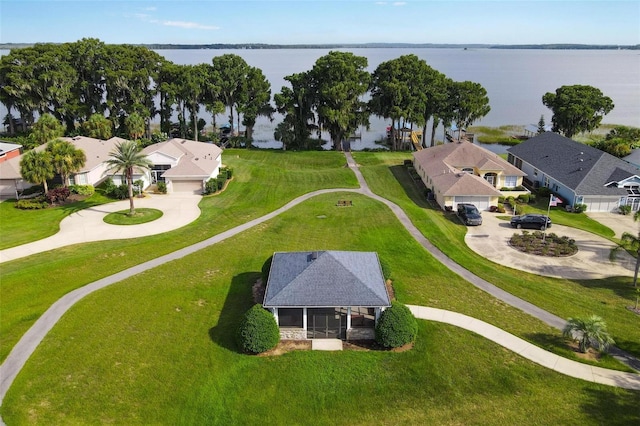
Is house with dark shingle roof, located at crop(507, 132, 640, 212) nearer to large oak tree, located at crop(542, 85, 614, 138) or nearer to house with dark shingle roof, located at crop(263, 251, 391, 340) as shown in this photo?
large oak tree, located at crop(542, 85, 614, 138)

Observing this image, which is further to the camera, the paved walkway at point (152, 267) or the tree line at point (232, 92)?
the tree line at point (232, 92)

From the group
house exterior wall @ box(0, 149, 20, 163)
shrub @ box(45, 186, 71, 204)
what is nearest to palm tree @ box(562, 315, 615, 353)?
shrub @ box(45, 186, 71, 204)

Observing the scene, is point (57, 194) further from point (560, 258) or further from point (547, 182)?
point (547, 182)

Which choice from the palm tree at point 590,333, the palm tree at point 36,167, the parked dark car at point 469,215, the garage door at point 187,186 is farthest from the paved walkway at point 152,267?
the palm tree at point 36,167

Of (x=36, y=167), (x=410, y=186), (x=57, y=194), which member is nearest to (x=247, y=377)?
(x=57, y=194)

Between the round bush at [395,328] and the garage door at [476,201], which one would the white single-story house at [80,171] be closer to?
the round bush at [395,328]
